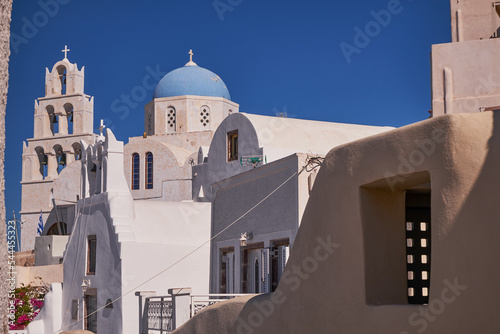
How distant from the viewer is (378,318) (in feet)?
21.8

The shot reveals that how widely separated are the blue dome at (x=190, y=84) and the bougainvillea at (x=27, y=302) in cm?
1398

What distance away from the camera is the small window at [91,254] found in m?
21.0

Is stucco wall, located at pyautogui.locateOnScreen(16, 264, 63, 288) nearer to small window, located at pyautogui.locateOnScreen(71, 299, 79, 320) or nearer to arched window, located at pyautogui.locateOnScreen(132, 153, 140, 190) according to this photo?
small window, located at pyautogui.locateOnScreen(71, 299, 79, 320)

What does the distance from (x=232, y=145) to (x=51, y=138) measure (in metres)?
21.7

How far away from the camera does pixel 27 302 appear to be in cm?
2423

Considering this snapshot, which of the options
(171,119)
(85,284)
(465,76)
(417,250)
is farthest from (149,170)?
(417,250)

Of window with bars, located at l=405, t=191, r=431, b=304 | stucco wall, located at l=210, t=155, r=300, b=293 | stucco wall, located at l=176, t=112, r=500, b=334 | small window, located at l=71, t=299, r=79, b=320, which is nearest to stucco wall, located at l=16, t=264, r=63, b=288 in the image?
small window, located at l=71, t=299, r=79, b=320

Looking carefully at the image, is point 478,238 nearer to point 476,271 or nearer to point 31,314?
point 476,271

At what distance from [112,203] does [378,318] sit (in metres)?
14.5

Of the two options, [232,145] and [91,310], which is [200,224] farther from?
[91,310]

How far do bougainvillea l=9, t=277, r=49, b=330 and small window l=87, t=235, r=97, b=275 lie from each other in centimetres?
301

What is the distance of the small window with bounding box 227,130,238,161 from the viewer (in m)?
20.4

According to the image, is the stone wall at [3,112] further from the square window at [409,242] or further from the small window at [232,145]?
the small window at [232,145]

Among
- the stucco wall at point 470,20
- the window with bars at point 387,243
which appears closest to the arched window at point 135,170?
the stucco wall at point 470,20
